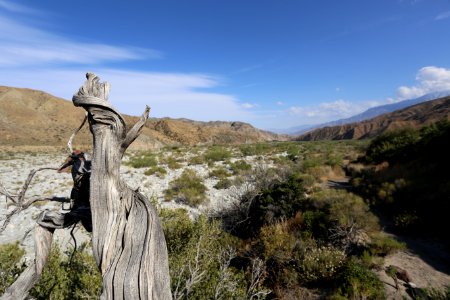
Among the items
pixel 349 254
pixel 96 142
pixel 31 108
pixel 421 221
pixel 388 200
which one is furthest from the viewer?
pixel 31 108

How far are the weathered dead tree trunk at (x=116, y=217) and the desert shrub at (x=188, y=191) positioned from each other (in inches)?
408

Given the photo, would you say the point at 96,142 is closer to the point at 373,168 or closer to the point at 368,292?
the point at 368,292

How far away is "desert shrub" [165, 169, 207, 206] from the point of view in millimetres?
12219

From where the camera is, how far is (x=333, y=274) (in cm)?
634

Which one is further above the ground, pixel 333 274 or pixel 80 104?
pixel 80 104

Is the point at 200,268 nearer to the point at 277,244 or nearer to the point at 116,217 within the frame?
the point at 277,244

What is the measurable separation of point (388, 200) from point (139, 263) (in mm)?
10878

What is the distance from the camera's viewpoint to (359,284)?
557 centimetres

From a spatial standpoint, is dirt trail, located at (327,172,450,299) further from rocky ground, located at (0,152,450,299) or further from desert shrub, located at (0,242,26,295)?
desert shrub, located at (0,242,26,295)

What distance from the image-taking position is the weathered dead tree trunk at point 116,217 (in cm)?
172

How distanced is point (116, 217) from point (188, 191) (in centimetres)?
1117

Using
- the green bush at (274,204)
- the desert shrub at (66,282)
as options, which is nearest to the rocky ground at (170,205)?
the desert shrub at (66,282)

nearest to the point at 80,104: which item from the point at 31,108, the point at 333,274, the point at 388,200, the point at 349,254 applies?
the point at 333,274

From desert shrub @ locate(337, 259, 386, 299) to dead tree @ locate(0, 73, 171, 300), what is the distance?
5.09 metres
